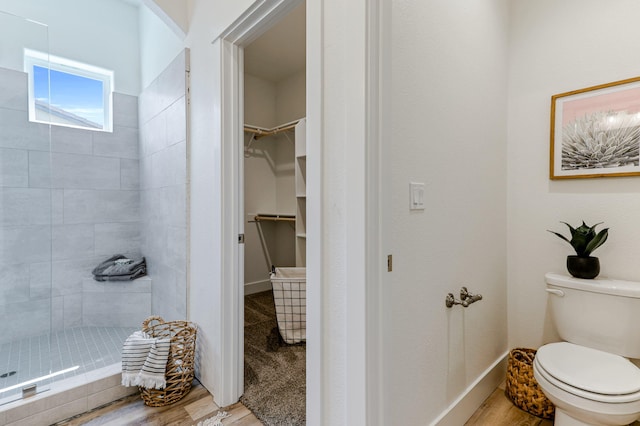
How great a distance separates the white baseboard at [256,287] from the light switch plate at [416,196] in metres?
2.69

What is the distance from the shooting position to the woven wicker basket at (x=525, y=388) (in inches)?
61.4

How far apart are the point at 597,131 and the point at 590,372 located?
1.20 meters

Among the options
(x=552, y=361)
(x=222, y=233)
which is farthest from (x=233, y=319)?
(x=552, y=361)

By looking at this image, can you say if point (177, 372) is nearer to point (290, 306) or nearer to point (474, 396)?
point (290, 306)

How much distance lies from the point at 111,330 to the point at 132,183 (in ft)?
4.38

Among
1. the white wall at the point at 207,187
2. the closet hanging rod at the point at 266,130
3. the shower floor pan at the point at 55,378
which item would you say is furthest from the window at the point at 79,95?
the shower floor pan at the point at 55,378

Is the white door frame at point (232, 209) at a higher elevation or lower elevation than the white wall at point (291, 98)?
lower

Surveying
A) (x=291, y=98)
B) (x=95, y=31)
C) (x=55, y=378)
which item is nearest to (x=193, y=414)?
(x=55, y=378)

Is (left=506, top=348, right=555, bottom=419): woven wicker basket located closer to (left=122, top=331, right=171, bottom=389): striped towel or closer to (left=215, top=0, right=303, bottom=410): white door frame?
(left=215, top=0, right=303, bottom=410): white door frame

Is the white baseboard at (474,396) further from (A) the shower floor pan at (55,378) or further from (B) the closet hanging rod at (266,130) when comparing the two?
(B) the closet hanging rod at (266,130)

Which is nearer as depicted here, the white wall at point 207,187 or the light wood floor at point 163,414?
the light wood floor at point 163,414

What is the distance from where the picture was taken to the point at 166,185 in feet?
7.51

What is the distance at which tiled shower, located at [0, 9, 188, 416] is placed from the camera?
196 centimetres

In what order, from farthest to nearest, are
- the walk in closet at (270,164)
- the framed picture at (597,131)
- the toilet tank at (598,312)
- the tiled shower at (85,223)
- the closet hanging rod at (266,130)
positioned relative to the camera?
the walk in closet at (270,164), the closet hanging rod at (266,130), the tiled shower at (85,223), the framed picture at (597,131), the toilet tank at (598,312)
